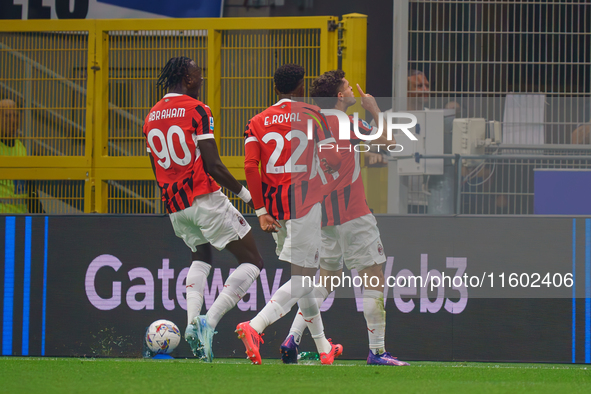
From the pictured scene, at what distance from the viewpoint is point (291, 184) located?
4.96 metres

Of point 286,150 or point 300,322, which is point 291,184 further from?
point 300,322

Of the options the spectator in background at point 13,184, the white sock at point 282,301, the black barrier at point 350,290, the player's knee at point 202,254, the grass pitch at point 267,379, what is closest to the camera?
the grass pitch at point 267,379

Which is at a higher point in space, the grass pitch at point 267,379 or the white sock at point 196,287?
the white sock at point 196,287

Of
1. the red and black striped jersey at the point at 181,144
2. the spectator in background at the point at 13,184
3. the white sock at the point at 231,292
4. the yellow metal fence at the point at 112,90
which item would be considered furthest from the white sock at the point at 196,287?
the spectator in background at the point at 13,184

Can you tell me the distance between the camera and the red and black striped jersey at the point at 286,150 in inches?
195

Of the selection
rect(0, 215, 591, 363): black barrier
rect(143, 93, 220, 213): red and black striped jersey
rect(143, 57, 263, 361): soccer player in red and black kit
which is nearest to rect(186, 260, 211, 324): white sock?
rect(143, 57, 263, 361): soccer player in red and black kit

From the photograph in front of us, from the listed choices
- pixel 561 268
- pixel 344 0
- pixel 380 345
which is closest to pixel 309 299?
pixel 380 345

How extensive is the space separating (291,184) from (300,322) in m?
0.96

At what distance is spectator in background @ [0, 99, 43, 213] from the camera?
6.70 meters

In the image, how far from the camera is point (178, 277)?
232 inches

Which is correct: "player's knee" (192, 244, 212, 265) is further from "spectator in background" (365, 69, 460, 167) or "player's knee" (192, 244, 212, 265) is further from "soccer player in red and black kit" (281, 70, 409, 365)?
"spectator in background" (365, 69, 460, 167)

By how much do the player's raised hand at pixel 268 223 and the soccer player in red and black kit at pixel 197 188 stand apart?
0.20 metres

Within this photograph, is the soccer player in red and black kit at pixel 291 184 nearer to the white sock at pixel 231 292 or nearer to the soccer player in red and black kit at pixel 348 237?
the soccer player in red and black kit at pixel 348 237

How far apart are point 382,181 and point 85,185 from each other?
259cm
